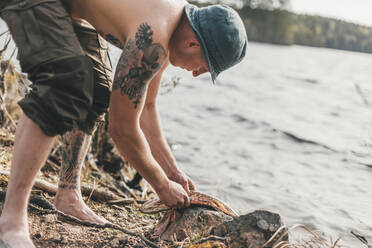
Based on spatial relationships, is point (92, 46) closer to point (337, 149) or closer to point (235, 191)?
point (235, 191)

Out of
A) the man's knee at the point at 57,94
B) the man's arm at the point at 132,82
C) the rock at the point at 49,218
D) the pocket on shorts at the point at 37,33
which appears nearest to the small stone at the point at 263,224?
the man's arm at the point at 132,82

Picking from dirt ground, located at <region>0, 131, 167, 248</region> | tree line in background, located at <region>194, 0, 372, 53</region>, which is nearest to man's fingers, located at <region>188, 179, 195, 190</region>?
dirt ground, located at <region>0, 131, 167, 248</region>

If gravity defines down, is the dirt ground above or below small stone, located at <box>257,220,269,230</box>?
below

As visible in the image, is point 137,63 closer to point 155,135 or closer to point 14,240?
point 155,135

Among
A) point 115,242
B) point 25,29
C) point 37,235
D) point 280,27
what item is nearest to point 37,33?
point 25,29

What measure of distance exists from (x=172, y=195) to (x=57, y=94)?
3.17 feet

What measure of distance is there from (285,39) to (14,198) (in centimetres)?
5576

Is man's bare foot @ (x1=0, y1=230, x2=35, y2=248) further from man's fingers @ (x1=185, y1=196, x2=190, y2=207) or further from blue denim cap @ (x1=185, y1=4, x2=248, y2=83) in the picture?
blue denim cap @ (x1=185, y1=4, x2=248, y2=83)

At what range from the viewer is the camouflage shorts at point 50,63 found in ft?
6.52

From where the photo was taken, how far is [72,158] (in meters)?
2.82

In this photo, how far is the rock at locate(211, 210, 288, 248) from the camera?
2352 millimetres

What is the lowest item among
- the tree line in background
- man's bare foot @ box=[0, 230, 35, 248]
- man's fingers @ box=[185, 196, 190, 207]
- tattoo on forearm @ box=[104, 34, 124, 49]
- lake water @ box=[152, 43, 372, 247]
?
the tree line in background

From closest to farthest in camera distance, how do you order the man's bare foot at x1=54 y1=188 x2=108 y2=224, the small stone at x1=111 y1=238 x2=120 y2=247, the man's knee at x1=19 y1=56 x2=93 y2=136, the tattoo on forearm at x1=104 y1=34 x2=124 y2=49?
1. the man's knee at x1=19 y1=56 x2=93 y2=136
2. the tattoo on forearm at x1=104 y1=34 x2=124 y2=49
3. the small stone at x1=111 y1=238 x2=120 y2=247
4. the man's bare foot at x1=54 y1=188 x2=108 y2=224

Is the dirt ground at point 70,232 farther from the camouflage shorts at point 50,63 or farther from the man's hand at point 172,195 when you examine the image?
the camouflage shorts at point 50,63
